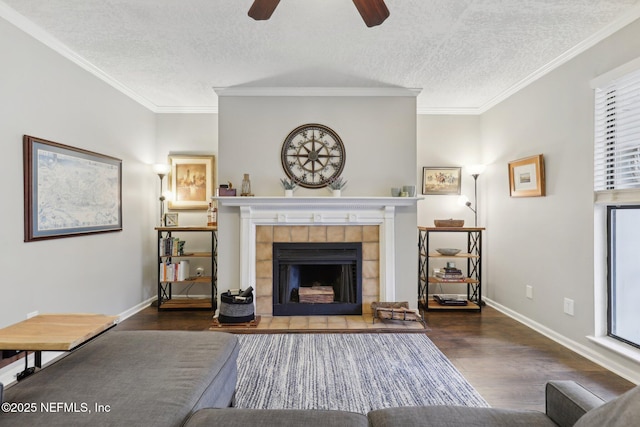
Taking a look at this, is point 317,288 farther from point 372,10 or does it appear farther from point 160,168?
point 372,10

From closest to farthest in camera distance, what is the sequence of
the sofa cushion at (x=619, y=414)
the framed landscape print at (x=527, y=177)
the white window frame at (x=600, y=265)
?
A: the sofa cushion at (x=619, y=414)
the white window frame at (x=600, y=265)
the framed landscape print at (x=527, y=177)

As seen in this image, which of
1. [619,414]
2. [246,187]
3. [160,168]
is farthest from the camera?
[160,168]

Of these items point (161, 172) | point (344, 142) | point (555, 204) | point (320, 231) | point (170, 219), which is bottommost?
point (320, 231)

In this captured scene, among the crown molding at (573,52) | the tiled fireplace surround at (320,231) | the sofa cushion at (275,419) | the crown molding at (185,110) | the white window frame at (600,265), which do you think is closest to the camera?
the sofa cushion at (275,419)

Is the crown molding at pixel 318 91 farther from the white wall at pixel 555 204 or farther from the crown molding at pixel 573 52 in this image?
the white wall at pixel 555 204

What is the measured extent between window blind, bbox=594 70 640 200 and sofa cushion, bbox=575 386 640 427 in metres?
2.17

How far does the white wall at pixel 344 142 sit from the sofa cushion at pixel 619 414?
2826mm

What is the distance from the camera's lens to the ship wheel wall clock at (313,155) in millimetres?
3684

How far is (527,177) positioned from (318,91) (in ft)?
8.07

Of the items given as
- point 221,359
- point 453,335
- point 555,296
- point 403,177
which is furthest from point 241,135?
point 555,296

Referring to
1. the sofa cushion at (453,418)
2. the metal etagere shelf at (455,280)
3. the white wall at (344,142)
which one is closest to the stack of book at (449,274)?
the metal etagere shelf at (455,280)

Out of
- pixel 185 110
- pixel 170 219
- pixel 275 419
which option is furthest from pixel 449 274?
pixel 185 110

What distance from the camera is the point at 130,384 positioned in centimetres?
129

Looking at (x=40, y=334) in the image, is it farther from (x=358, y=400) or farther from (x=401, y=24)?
(x=401, y=24)
